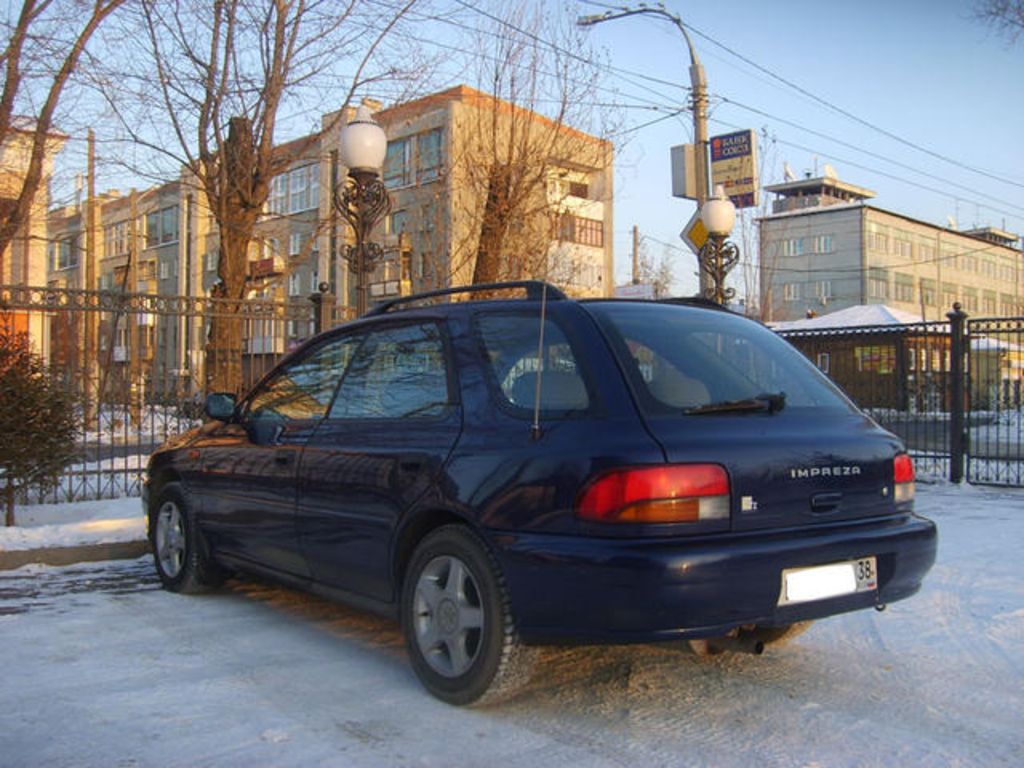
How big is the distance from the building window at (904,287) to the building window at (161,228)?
52967 mm

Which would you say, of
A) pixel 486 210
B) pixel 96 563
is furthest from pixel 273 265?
pixel 96 563

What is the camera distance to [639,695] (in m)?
3.93

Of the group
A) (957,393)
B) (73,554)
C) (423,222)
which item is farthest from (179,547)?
(423,222)

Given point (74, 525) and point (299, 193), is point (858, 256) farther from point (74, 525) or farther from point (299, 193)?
point (74, 525)

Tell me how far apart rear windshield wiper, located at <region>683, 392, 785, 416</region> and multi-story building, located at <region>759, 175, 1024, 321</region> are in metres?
62.3

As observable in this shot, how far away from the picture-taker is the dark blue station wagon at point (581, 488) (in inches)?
129

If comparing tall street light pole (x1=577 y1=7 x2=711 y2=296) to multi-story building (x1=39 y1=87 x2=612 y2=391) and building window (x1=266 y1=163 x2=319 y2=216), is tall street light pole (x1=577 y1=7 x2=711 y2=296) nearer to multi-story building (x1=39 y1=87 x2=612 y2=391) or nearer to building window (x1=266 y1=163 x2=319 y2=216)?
multi-story building (x1=39 y1=87 x2=612 y2=391)

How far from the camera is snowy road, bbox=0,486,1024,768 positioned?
330cm

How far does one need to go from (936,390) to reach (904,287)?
65397 mm

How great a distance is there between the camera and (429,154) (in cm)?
2106

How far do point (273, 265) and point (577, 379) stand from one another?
35.9 m

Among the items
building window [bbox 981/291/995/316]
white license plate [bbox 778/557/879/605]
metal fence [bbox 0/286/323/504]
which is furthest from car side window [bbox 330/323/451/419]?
building window [bbox 981/291/995/316]

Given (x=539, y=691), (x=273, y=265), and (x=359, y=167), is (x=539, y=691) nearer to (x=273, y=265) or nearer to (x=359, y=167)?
(x=359, y=167)

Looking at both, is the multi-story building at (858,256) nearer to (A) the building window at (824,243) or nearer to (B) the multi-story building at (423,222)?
(A) the building window at (824,243)
